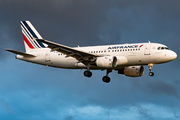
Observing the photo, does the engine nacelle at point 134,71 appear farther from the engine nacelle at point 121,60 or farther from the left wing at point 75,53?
the left wing at point 75,53

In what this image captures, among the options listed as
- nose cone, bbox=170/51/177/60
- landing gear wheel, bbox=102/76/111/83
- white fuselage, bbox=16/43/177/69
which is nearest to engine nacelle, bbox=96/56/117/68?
white fuselage, bbox=16/43/177/69

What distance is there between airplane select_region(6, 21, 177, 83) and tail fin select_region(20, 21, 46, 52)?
1.37 feet

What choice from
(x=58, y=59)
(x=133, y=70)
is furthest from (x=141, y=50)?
(x=58, y=59)

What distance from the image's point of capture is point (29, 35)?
6050 cm

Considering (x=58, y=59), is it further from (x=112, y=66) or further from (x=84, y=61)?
(x=112, y=66)

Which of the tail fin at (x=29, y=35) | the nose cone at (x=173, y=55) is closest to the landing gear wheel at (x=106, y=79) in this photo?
the nose cone at (x=173, y=55)

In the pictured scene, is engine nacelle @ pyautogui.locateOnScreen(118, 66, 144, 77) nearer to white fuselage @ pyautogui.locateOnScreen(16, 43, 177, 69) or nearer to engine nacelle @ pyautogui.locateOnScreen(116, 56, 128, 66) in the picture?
white fuselage @ pyautogui.locateOnScreen(16, 43, 177, 69)

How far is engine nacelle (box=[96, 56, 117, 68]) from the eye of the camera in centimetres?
4888

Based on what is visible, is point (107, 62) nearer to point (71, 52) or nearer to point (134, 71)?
point (71, 52)

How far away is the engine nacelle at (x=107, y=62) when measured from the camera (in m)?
48.9

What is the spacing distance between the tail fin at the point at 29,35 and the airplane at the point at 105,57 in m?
0.42

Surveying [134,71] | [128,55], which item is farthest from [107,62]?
[134,71]

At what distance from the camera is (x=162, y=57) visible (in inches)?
1901

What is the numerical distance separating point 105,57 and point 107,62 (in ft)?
3.18
